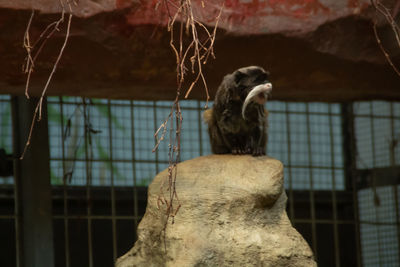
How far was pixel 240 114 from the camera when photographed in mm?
4383

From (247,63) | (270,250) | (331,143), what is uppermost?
(247,63)

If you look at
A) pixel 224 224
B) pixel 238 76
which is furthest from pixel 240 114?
pixel 224 224

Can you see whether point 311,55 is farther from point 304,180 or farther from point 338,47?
point 304,180

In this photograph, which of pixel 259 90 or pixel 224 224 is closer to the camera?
pixel 224 224

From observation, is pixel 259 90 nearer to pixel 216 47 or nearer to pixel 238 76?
pixel 238 76

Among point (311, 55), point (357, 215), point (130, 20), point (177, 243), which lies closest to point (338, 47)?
point (311, 55)

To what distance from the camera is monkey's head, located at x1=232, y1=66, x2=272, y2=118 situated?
13.1ft

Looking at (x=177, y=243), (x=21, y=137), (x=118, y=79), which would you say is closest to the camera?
(x=177, y=243)

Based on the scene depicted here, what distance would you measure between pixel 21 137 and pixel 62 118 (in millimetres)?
375

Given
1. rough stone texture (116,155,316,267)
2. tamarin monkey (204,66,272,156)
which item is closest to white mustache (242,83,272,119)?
tamarin monkey (204,66,272,156)

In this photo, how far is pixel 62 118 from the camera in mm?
5535

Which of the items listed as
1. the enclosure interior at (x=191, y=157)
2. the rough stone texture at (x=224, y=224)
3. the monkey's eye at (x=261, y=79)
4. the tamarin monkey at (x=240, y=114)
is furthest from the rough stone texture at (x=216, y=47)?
the enclosure interior at (x=191, y=157)

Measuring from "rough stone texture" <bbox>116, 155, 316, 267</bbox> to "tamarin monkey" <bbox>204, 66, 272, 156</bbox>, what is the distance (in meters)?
0.38

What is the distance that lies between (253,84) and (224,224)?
0.79m
